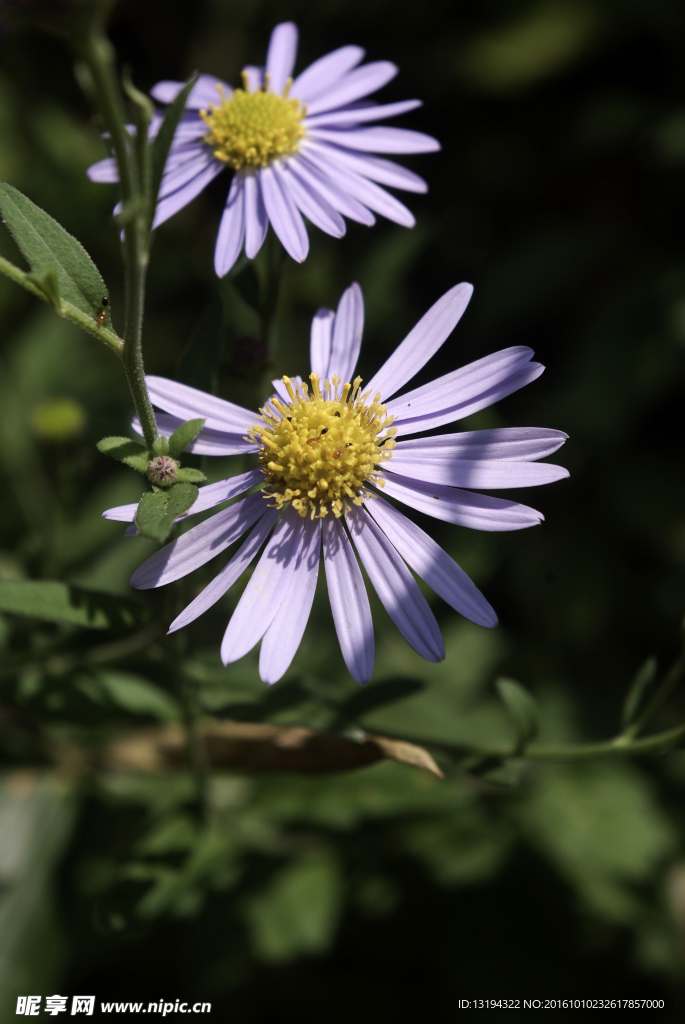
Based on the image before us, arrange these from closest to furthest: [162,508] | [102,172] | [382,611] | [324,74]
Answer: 1. [162,508]
2. [102,172]
3. [324,74]
4. [382,611]

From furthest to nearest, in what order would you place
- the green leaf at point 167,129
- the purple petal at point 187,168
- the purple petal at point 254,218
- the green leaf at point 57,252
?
1. the purple petal at point 187,168
2. the purple petal at point 254,218
3. the green leaf at point 57,252
4. the green leaf at point 167,129

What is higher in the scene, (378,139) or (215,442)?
(378,139)

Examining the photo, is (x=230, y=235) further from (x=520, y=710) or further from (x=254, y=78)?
(x=520, y=710)

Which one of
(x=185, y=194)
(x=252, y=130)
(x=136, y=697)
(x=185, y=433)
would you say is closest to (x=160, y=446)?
(x=185, y=433)

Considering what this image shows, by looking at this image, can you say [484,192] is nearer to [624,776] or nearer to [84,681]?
[624,776]

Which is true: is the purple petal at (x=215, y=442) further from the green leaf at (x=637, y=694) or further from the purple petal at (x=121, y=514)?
the green leaf at (x=637, y=694)

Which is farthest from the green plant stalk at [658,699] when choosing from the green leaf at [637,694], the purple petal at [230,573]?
the purple petal at [230,573]
